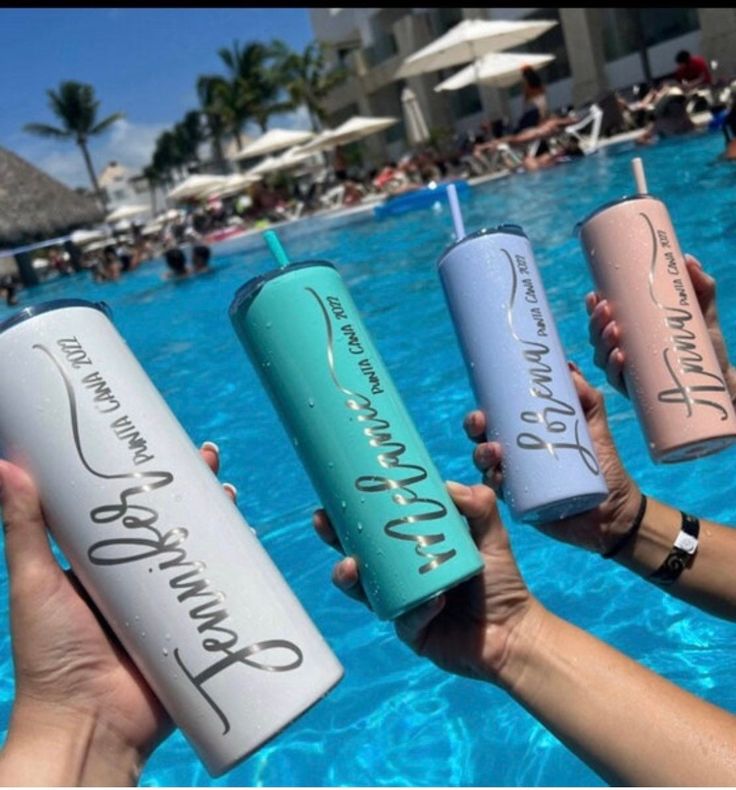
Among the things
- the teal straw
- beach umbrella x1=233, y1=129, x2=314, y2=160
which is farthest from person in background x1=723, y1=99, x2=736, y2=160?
beach umbrella x1=233, y1=129, x2=314, y2=160

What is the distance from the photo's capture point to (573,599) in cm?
343

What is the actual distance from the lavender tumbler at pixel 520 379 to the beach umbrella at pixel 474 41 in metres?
19.6

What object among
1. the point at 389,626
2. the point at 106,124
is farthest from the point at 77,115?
the point at 389,626

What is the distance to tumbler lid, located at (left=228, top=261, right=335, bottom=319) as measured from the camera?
140 cm

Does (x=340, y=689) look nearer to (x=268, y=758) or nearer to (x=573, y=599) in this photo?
(x=268, y=758)

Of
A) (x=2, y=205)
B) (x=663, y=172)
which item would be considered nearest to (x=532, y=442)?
(x=663, y=172)

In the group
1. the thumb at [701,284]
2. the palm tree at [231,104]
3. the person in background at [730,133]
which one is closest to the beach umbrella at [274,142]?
the palm tree at [231,104]

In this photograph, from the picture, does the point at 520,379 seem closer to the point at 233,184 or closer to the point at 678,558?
the point at 678,558

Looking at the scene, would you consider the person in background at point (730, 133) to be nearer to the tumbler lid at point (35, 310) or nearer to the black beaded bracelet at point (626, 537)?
the black beaded bracelet at point (626, 537)

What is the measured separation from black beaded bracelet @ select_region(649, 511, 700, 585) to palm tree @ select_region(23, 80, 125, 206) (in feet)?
188

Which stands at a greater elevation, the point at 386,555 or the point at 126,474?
the point at 126,474

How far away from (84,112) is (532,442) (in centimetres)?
5867

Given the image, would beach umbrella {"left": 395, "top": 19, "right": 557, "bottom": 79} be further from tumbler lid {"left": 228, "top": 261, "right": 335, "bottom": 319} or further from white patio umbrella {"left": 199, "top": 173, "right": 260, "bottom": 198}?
tumbler lid {"left": 228, "top": 261, "right": 335, "bottom": 319}

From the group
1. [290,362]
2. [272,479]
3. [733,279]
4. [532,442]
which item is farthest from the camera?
[733,279]
